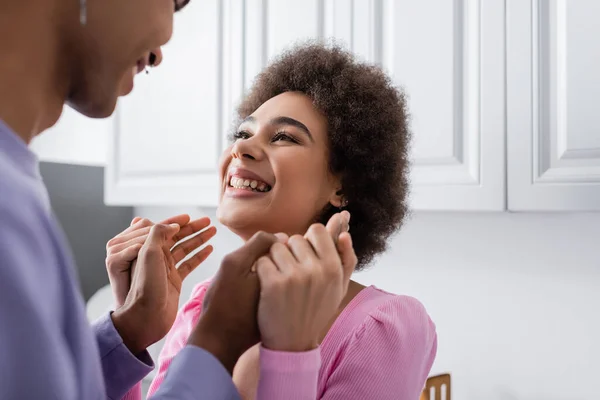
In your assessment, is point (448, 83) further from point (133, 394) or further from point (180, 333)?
point (133, 394)

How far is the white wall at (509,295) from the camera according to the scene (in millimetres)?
1431

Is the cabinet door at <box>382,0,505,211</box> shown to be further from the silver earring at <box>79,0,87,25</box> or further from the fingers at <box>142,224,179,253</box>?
the silver earring at <box>79,0,87,25</box>

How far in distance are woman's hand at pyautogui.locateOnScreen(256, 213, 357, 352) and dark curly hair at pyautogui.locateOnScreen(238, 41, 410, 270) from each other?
48cm

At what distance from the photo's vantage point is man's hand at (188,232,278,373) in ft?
1.73

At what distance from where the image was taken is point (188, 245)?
3.15 ft

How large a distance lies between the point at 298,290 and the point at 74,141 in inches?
80.4

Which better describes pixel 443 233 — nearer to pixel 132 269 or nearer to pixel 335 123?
pixel 335 123

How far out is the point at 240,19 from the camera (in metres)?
1.62

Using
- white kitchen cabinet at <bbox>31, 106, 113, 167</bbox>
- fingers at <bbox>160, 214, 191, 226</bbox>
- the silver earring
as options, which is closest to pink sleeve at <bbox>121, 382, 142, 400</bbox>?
fingers at <bbox>160, 214, 191, 226</bbox>

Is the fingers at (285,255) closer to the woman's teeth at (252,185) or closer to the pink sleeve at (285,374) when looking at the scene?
the pink sleeve at (285,374)

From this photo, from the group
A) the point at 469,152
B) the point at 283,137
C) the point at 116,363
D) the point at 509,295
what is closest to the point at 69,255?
the point at 116,363

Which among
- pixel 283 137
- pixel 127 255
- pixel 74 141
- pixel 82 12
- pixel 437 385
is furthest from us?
pixel 74 141

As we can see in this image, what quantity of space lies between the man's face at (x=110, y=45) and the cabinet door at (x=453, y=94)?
799 mm


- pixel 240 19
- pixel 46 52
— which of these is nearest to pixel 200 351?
pixel 46 52
